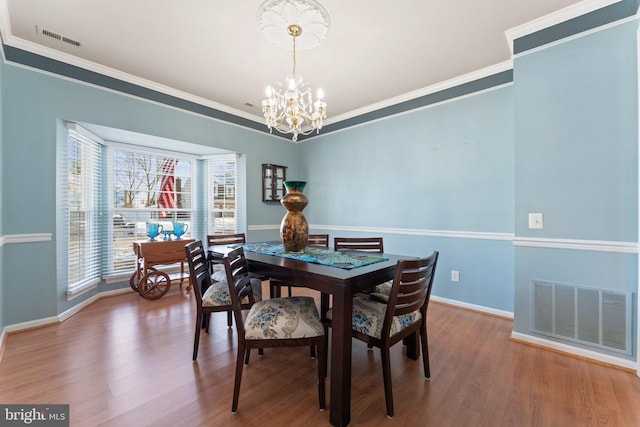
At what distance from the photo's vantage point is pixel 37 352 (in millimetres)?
2037

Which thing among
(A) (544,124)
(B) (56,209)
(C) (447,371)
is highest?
(A) (544,124)

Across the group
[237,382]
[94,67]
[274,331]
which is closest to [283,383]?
[237,382]

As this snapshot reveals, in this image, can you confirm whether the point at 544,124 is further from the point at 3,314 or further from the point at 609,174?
the point at 3,314

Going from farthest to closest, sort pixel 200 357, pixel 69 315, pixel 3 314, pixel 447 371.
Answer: pixel 69 315, pixel 3 314, pixel 200 357, pixel 447 371

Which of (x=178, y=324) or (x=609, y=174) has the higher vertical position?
(x=609, y=174)

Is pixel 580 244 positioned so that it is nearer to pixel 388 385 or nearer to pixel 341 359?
pixel 388 385

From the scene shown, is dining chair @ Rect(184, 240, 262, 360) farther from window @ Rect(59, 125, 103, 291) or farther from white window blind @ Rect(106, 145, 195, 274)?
white window blind @ Rect(106, 145, 195, 274)

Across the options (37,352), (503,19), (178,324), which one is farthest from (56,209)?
(503,19)

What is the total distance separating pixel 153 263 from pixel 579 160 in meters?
4.37

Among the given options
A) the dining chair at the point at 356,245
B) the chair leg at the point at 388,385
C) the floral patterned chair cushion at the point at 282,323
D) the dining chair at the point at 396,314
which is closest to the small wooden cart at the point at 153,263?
the dining chair at the point at 356,245

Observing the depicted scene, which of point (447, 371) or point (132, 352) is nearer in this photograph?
point (447, 371)

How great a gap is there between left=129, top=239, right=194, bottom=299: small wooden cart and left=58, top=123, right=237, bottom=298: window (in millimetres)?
316

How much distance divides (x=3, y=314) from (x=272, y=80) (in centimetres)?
335

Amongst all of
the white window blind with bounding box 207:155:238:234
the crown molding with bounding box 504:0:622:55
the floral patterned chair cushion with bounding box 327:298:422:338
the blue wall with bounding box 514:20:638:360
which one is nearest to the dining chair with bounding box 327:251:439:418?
the floral patterned chair cushion with bounding box 327:298:422:338
